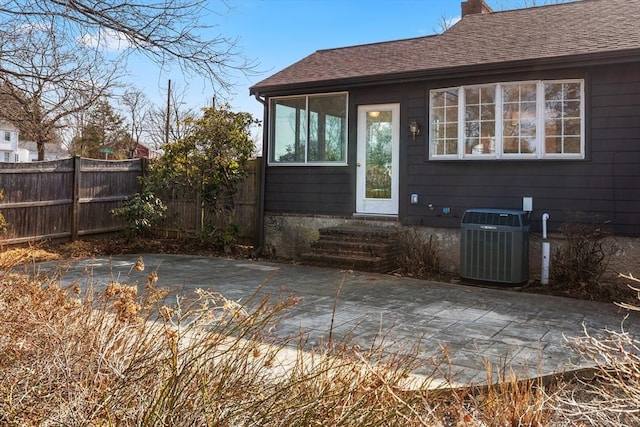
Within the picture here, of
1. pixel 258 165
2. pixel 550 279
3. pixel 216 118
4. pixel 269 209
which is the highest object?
pixel 216 118

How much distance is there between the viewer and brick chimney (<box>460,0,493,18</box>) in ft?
34.3

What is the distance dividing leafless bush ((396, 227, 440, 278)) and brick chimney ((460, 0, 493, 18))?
17.4 feet

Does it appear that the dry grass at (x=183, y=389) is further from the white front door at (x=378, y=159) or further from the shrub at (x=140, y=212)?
the shrub at (x=140, y=212)

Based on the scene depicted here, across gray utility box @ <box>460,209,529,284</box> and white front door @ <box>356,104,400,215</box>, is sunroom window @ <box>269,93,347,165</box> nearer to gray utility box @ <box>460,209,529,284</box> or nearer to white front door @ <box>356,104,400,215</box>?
white front door @ <box>356,104,400,215</box>

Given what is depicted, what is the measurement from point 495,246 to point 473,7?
6091 mm

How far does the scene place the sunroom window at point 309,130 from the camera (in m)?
9.39

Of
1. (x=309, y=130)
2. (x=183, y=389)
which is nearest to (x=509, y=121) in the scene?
(x=309, y=130)

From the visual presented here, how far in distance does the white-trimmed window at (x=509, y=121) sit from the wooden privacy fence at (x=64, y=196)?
676 cm

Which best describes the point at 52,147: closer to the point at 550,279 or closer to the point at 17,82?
the point at 17,82

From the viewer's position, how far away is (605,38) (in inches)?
279


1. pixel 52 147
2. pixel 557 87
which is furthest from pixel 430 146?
pixel 52 147

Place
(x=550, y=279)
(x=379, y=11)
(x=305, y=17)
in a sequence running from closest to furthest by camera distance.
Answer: (x=550, y=279), (x=305, y=17), (x=379, y=11)

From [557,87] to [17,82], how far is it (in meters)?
7.15

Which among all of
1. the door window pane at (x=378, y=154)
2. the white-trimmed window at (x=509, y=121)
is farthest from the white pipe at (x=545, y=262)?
the door window pane at (x=378, y=154)
